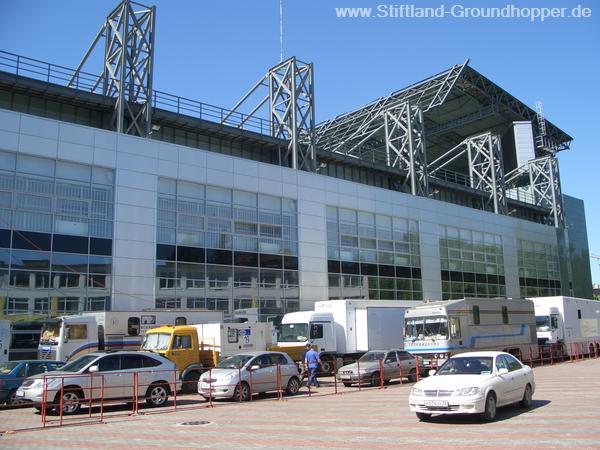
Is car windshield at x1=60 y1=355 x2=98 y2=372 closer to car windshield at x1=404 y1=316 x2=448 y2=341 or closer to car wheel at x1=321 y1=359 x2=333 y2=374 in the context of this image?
car wheel at x1=321 y1=359 x2=333 y2=374

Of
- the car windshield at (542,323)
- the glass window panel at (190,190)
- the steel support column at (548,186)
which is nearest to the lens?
the glass window panel at (190,190)

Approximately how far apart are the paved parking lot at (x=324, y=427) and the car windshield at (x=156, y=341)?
3788mm

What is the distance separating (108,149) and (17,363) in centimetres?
1430

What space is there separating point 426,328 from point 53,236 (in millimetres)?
18267

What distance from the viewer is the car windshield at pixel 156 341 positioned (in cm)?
2141

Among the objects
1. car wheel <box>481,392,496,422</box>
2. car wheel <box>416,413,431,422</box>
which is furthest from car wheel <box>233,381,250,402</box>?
car wheel <box>481,392,496,422</box>

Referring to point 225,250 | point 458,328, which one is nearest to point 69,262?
point 225,250

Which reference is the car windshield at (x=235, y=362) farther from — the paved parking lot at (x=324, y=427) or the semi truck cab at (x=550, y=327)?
the semi truck cab at (x=550, y=327)

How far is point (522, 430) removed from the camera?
10906 mm

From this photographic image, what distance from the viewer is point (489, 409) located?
12148 mm

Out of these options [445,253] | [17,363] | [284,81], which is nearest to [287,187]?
[284,81]

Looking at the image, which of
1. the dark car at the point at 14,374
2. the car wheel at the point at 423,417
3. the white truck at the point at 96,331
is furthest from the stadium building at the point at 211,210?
the car wheel at the point at 423,417

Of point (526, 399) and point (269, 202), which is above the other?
point (269, 202)

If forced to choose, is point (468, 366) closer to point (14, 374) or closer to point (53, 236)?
point (14, 374)
